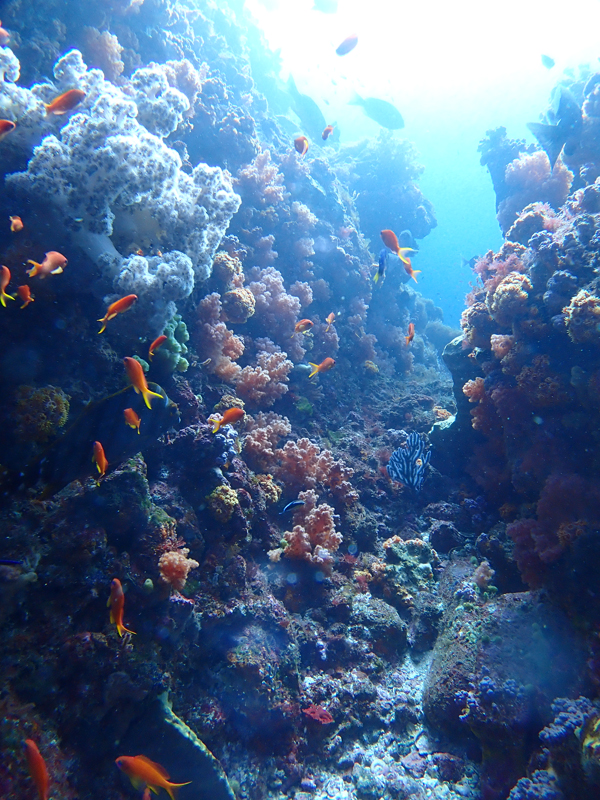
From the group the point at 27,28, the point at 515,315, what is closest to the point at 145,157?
the point at 515,315

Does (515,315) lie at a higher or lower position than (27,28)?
lower

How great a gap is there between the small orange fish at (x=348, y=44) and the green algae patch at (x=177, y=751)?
10.8m

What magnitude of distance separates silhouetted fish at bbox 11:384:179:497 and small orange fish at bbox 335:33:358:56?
823cm

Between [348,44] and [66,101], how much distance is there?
254 inches

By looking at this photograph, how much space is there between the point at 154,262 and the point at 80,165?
114 centimetres

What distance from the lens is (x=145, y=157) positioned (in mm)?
4086

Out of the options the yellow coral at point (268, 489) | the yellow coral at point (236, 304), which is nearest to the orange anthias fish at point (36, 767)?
the yellow coral at point (268, 489)

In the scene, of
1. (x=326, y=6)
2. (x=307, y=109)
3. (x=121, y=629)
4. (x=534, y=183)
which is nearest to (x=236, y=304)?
(x=121, y=629)

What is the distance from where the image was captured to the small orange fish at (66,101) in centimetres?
368

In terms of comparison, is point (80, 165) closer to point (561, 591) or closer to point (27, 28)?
point (27, 28)

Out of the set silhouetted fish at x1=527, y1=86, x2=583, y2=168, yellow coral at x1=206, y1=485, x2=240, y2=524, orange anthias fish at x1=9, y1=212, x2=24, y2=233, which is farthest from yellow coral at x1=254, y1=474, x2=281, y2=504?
silhouetted fish at x1=527, y1=86, x2=583, y2=168

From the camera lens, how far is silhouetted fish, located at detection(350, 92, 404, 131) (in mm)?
15102

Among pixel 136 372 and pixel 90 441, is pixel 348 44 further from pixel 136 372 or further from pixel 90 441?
pixel 90 441

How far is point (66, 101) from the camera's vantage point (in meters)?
3.75
